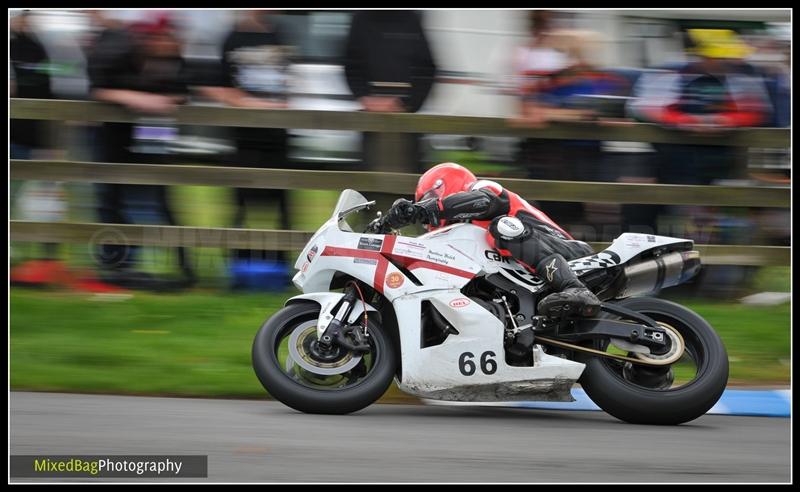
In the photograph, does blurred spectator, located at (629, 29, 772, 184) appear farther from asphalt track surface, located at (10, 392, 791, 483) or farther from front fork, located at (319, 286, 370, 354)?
front fork, located at (319, 286, 370, 354)

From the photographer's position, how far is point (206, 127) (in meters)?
8.34

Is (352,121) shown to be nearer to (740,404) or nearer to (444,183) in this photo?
(444,183)

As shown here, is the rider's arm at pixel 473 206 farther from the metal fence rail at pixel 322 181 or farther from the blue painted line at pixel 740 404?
the metal fence rail at pixel 322 181

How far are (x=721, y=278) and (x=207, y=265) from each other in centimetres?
392

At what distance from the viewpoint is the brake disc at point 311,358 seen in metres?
5.80

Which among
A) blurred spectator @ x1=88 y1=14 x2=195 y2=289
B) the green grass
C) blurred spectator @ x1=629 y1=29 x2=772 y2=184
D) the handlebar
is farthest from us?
blurred spectator @ x1=629 y1=29 x2=772 y2=184

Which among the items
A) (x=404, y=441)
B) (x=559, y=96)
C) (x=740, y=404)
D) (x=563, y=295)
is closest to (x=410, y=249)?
(x=563, y=295)

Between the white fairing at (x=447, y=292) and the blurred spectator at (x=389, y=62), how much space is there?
2189 millimetres

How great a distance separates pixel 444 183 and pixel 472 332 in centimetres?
90

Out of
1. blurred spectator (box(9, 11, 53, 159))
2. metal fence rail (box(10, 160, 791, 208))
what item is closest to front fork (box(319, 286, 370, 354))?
metal fence rail (box(10, 160, 791, 208))

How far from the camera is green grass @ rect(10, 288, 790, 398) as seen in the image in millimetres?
6676

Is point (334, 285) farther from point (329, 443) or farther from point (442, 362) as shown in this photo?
point (329, 443)

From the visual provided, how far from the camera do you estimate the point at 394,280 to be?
5969 millimetres

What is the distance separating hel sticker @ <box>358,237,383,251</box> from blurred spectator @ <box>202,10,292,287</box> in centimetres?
232
